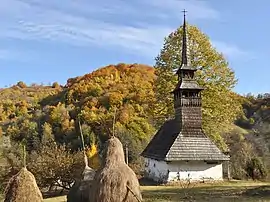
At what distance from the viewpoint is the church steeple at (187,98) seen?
103 ft

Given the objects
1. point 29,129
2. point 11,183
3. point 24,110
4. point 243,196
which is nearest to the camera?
point 11,183

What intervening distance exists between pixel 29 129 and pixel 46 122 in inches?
90.6

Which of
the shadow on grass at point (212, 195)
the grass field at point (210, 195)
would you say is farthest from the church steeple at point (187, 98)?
the shadow on grass at point (212, 195)

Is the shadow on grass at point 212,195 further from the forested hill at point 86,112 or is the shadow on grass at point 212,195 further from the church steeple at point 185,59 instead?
the forested hill at point 86,112

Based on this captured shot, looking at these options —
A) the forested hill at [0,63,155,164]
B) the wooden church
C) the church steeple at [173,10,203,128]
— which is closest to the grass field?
the wooden church

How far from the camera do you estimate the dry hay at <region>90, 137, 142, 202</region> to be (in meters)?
10.8

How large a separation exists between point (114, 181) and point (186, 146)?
777 inches

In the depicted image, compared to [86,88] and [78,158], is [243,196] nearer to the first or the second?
[78,158]

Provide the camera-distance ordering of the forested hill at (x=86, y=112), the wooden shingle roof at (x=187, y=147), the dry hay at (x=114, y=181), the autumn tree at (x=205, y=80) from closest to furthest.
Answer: the dry hay at (x=114, y=181)
the wooden shingle roof at (x=187, y=147)
the autumn tree at (x=205, y=80)
the forested hill at (x=86, y=112)

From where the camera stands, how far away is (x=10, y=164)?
33031 millimetres

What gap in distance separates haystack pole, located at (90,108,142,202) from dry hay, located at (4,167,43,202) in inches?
102

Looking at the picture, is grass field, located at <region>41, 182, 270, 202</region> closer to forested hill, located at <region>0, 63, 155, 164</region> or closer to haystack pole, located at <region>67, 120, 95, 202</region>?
haystack pole, located at <region>67, 120, 95, 202</region>

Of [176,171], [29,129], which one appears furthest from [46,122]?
[176,171]

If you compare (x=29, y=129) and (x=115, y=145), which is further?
(x=29, y=129)
